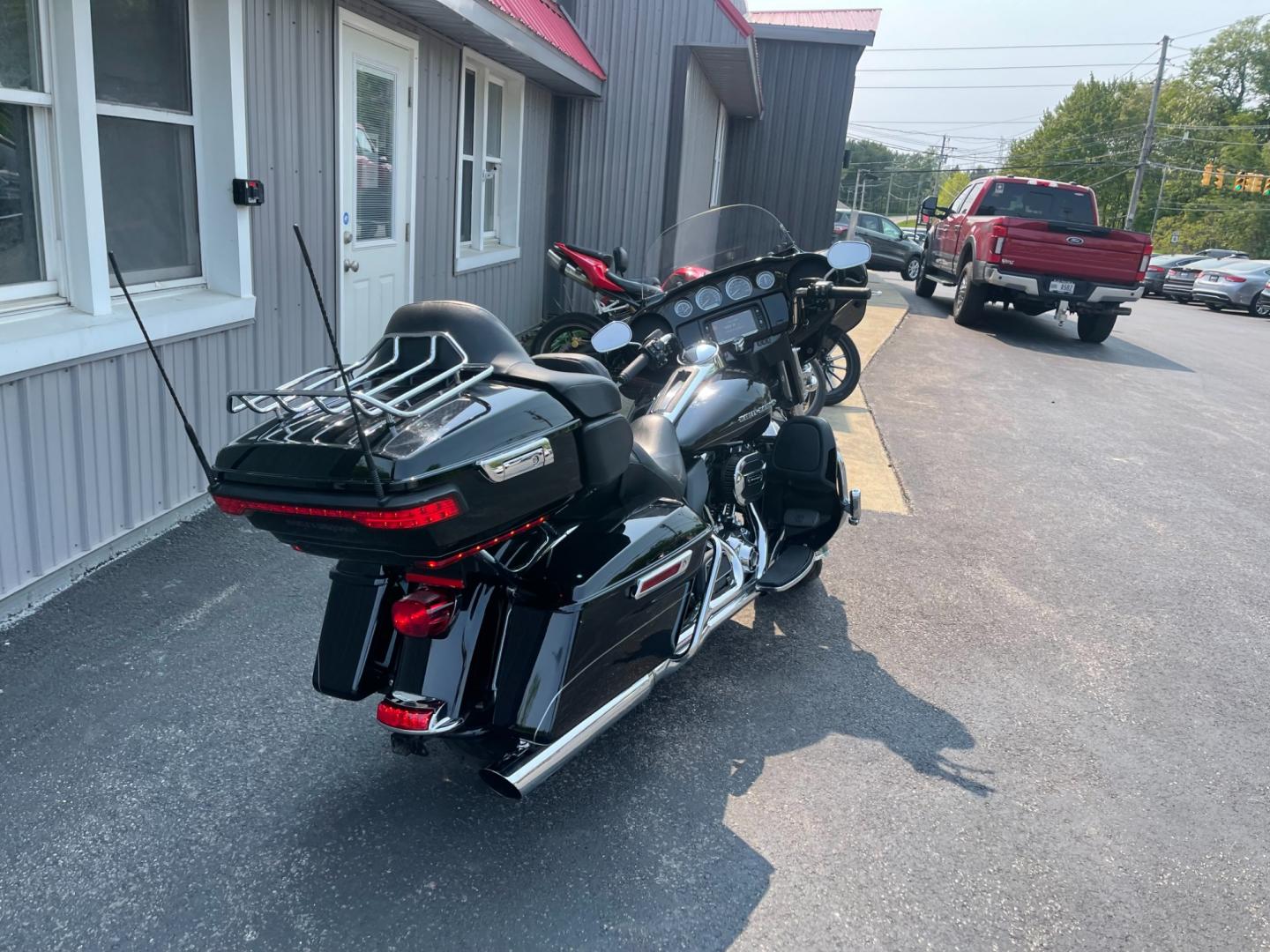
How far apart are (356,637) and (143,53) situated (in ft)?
11.1

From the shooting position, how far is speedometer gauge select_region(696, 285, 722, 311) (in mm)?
5266

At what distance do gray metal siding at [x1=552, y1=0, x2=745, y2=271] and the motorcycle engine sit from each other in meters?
7.51

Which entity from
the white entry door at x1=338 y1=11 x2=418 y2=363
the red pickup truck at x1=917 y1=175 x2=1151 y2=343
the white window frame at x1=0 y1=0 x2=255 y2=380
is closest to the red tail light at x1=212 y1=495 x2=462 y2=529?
the white window frame at x1=0 y1=0 x2=255 y2=380

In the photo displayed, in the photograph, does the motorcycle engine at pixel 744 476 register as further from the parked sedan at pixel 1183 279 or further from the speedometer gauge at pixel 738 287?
the parked sedan at pixel 1183 279

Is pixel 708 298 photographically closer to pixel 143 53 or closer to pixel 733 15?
pixel 143 53

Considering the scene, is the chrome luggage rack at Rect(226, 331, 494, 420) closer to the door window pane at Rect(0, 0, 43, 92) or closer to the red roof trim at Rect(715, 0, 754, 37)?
the door window pane at Rect(0, 0, 43, 92)

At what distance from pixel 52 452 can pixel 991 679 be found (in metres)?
3.81

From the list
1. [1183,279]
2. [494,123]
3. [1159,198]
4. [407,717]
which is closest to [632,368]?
[407,717]

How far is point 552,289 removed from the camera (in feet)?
35.9

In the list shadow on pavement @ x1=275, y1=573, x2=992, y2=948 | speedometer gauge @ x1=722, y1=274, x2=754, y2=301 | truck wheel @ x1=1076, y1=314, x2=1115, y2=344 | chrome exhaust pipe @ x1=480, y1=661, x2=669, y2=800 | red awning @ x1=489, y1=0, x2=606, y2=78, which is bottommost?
shadow on pavement @ x1=275, y1=573, x2=992, y2=948

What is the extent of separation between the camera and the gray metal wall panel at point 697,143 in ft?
37.5

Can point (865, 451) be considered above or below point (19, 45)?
below

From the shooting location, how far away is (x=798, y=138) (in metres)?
16.6

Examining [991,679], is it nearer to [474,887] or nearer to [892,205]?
[474,887]
